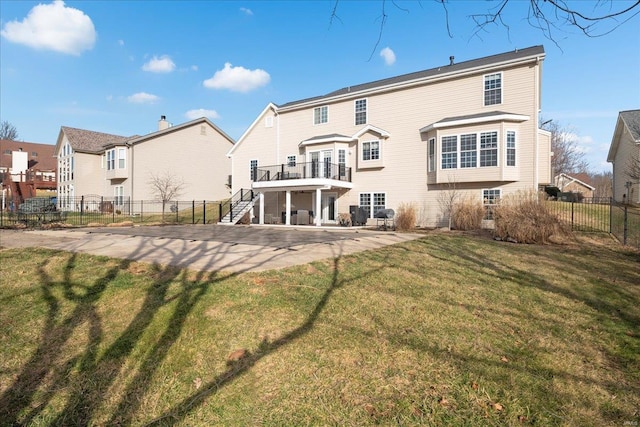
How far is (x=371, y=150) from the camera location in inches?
784

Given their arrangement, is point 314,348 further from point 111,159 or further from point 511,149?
point 111,159

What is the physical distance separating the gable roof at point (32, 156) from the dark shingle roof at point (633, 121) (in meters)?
63.0

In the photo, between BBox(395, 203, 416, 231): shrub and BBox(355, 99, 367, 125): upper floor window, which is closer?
BBox(395, 203, 416, 231): shrub

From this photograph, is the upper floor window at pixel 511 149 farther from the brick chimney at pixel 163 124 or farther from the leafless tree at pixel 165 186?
the brick chimney at pixel 163 124

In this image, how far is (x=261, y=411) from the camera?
9.01ft

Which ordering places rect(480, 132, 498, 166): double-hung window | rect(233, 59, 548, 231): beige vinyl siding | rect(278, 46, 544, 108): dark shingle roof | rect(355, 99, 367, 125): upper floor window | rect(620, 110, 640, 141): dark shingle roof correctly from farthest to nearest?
rect(620, 110, 640, 141): dark shingle roof < rect(355, 99, 367, 125): upper floor window < rect(278, 46, 544, 108): dark shingle roof < rect(480, 132, 498, 166): double-hung window < rect(233, 59, 548, 231): beige vinyl siding

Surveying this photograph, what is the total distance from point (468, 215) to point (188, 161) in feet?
80.3

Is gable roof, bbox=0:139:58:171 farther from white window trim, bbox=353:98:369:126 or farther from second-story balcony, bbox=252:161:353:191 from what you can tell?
white window trim, bbox=353:98:369:126

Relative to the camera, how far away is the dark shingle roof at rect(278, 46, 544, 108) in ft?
53.9

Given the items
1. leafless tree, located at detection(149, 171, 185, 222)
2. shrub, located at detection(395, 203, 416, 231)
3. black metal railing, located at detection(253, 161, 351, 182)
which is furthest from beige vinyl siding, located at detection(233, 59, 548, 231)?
leafless tree, located at detection(149, 171, 185, 222)

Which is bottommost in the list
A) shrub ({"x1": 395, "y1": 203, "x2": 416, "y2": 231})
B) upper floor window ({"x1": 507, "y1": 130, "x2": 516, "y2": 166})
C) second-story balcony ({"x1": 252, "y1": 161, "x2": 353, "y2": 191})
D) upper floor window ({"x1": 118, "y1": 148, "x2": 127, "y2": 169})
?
shrub ({"x1": 395, "y1": 203, "x2": 416, "y2": 231})

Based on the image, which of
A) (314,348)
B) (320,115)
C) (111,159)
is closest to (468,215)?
(320,115)

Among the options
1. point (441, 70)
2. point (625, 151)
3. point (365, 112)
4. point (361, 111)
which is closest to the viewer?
point (441, 70)

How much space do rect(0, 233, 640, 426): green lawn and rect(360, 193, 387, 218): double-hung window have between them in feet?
45.4
